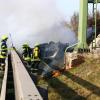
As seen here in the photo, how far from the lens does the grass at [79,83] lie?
15.3 metres

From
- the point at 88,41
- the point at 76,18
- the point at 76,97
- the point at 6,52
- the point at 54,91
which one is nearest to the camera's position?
the point at 76,97

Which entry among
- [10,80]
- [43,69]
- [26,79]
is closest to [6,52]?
[43,69]

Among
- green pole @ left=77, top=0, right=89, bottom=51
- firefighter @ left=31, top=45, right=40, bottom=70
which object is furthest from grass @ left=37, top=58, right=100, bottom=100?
firefighter @ left=31, top=45, right=40, bottom=70

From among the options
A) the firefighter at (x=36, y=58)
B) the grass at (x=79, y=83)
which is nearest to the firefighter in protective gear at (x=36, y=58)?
the firefighter at (x=36, y=58)

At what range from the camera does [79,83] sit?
16406 mm

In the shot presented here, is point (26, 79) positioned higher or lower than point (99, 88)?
higher

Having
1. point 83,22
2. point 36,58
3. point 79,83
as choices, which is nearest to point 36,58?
point 36,58

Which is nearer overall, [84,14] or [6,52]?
[6,52]

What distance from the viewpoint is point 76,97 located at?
1516cm

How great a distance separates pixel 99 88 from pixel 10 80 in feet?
18.5

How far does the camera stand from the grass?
1527 centimetres

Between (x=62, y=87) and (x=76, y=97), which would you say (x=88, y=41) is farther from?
(x=76, y=97)

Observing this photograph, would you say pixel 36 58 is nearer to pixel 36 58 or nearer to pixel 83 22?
pixel 36 58

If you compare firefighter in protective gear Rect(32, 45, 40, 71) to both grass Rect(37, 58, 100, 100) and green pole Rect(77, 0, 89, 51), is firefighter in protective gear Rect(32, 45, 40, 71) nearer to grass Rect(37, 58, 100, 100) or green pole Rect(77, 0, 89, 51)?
green pole Rect(77, 0, 89, 51)
